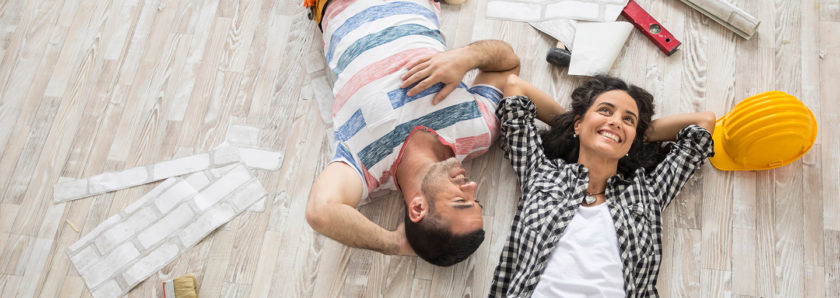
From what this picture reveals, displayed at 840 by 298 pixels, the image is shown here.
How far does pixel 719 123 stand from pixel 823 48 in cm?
53

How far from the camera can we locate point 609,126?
1.92 m

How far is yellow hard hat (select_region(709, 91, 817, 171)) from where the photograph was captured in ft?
6.22

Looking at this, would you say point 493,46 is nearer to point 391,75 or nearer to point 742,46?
point 391,75

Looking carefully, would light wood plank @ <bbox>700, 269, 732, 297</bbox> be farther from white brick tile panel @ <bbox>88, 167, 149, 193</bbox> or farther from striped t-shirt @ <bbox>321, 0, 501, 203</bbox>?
white brick tile panel @ <bbox>88, 167, 149, 193</bbox>

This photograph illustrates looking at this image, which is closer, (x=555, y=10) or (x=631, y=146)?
(x=631, y=146)

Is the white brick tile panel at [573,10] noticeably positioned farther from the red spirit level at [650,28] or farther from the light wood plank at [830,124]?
the light wood plank at [830,124]

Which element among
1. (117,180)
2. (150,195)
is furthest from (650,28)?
(117,180)

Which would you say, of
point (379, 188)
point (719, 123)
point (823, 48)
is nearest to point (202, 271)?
point (379, 188)

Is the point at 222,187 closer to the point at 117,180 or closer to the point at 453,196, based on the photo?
the point at 117,180

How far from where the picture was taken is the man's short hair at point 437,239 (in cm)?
175

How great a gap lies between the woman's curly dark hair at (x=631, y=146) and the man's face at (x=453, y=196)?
42cm

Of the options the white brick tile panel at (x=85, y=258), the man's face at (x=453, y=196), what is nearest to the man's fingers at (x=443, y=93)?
the man's face at (x=453, y=196)

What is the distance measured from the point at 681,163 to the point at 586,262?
47cm

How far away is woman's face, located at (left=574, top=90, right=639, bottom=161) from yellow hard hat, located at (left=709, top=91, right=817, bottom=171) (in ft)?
1.12
